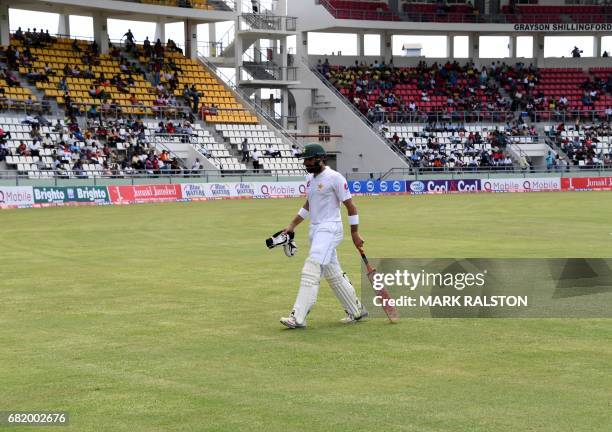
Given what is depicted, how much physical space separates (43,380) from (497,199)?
132ft

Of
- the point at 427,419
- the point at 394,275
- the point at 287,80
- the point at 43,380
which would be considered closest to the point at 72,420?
the point at 43,380

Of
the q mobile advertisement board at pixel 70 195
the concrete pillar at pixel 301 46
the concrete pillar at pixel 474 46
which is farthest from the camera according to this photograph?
the concrete pillar at pixel 474 46

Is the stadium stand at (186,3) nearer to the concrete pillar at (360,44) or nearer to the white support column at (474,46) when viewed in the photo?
the concrete pillar at (360,44)

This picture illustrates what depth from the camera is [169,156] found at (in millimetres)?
51531

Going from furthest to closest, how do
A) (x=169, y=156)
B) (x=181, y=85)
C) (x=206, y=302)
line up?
(x=181, y=85) < (x=169, y=156) < (x=206, y=302)

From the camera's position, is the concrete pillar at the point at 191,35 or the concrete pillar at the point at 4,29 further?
the concrete pillar at the point at 191,35

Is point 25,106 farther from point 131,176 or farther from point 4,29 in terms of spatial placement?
point 131,176

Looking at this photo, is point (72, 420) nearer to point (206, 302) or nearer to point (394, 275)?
Answer: point (394, 275)

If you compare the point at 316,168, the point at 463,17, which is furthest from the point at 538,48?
the point at 316,168

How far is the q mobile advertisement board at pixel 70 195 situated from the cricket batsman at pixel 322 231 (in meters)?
32.0

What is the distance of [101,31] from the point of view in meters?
60.1

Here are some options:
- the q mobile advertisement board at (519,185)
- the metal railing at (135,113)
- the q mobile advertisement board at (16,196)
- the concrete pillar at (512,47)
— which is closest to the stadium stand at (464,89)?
the concrete pillar at (512,47)

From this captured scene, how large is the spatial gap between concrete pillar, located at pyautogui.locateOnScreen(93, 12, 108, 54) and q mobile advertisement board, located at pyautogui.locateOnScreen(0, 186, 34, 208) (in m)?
20.0

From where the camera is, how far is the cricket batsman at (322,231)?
39.4ft
